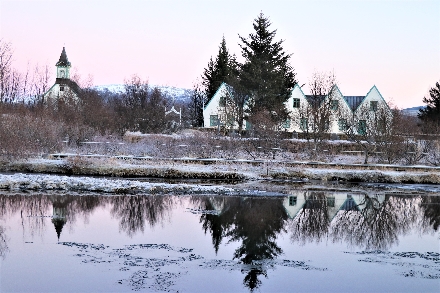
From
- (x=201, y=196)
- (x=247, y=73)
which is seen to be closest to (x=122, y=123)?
(x=247, y=73)

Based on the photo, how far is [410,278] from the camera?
13125 mm

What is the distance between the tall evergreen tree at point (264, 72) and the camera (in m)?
51.6

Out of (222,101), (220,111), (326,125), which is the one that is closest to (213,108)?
(220,111)

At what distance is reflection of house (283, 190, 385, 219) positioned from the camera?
22.9 m

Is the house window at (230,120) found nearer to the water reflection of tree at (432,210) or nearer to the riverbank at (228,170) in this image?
the riverbank at (228,170)

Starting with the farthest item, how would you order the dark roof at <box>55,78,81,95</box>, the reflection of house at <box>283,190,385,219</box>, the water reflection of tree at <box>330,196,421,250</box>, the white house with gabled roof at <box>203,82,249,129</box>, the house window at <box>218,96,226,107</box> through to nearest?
the dark roof at <box>55,78,81,95</box>, the house window at <box>218,96,226,107</box>, the white house with gabled roof at <box>203,82,249,129</box>, the reflection of house at <box>283,190,385,219</box>, the water reflection of tree at <box>330,196,421,250</box>

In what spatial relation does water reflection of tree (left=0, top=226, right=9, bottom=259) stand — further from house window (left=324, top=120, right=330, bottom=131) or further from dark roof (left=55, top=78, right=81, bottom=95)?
dark roof (left=55, top=78, right=81, bottom=95)

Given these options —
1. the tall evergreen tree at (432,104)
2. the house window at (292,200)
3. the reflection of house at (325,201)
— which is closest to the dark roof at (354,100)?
the tall evergreen tree at (432,104)

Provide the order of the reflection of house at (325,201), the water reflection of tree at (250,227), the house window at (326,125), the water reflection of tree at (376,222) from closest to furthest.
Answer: the water reflection of tree at (250,227), the water reflection of tree at (376,222), the reflection of house at (325,201), the house window at (326,125)

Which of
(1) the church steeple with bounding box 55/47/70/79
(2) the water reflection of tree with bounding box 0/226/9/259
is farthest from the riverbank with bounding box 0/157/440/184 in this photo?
(1) the church steeple with bounding box 55/47/70/79

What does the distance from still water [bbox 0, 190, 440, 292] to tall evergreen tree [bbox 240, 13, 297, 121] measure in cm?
2704

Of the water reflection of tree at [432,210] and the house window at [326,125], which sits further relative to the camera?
the house window at [326,125]

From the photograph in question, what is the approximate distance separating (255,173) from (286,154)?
7.37 metres

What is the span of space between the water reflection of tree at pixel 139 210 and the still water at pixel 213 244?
40mm
